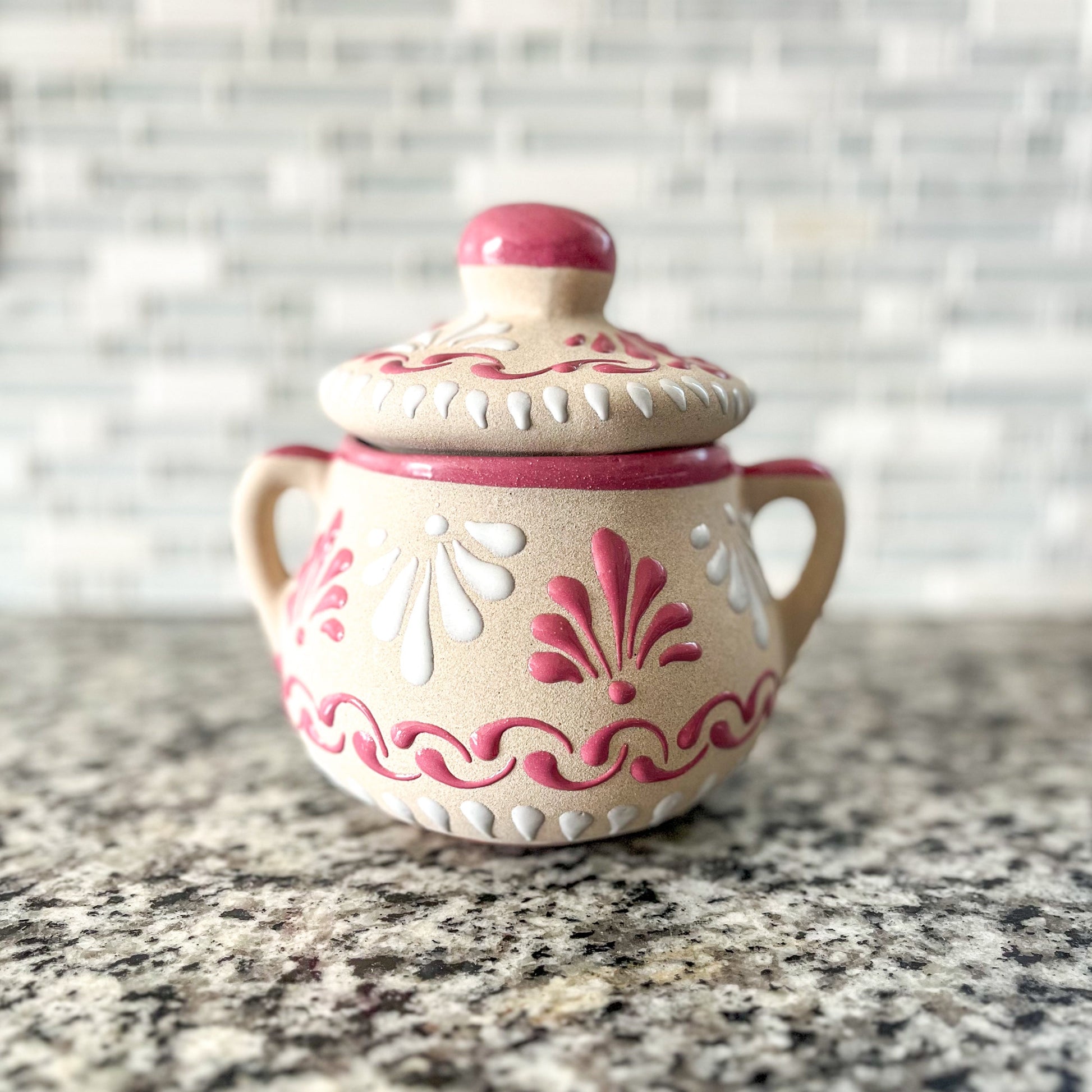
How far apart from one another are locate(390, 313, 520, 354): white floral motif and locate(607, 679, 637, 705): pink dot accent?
0.15 metres

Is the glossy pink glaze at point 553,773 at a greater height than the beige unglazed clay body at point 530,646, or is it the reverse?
the beige unglazed clay body at point 530,646

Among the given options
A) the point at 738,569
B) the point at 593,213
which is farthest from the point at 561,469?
the point at 593,213

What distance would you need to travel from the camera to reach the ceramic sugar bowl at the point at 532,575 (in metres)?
0.42

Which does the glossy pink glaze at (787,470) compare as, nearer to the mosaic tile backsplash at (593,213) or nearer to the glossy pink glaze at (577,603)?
the glossy pink glaze at (577,603)

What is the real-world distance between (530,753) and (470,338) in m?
0.18

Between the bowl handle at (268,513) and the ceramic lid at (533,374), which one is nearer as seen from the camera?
the ceramic lid at (533,374)

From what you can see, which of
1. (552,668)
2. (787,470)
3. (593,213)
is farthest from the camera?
(593,213)

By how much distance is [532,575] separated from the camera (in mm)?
427

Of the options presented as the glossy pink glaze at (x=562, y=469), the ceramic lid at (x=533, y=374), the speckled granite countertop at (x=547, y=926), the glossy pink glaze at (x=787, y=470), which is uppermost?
the ceramic lid at (x=533, y=374)

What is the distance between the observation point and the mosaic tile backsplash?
35.0 inches

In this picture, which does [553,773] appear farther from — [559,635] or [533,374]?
[533,374]

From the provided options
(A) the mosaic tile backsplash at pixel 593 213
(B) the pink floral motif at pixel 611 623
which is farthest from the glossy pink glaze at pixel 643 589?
(A) the mosaic tile backsplash at pixel 593 213

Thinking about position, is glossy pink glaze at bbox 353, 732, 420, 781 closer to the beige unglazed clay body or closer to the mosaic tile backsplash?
the beige unglazed clay body

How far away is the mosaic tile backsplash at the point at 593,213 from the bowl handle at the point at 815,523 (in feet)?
1.46
